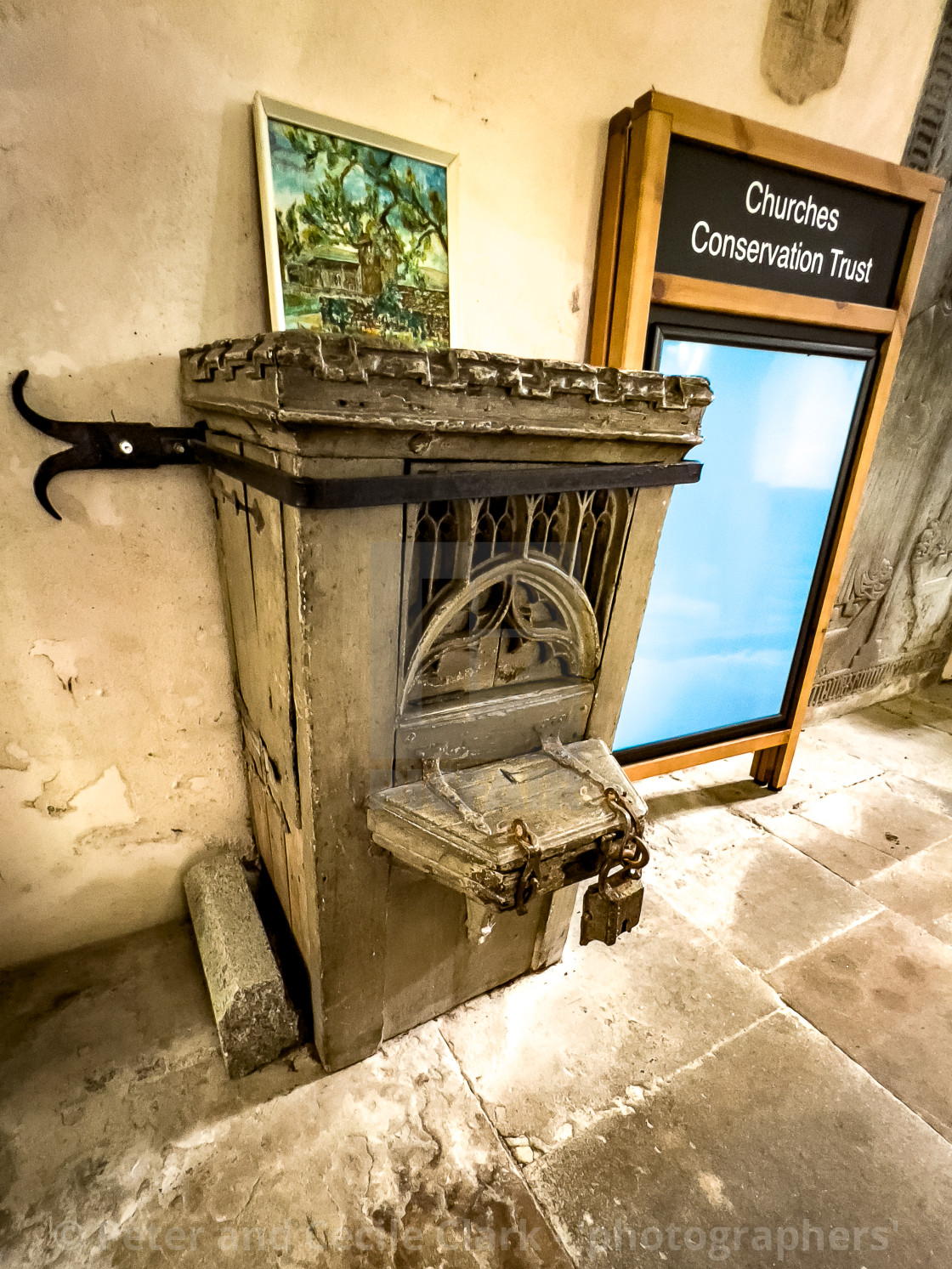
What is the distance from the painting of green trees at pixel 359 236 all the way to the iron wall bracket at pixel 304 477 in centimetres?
45

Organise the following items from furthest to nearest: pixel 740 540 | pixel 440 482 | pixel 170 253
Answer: pixel 740 540
pixel 170 253
pixel 440 482

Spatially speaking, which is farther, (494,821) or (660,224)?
(660,224)

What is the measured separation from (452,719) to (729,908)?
1710 mm

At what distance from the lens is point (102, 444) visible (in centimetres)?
151

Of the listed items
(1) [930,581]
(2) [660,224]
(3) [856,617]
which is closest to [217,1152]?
(2) [660,224]

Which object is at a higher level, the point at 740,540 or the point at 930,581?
the point at 740,540

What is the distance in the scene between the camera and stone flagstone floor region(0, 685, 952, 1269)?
1.44 metres

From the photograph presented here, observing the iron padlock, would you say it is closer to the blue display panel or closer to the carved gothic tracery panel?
the carved gothic tracery panel

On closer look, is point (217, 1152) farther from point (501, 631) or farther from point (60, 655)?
point (501, 631)

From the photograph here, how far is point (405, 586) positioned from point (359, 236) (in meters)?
0.97

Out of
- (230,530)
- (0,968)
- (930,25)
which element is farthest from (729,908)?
(930,25)

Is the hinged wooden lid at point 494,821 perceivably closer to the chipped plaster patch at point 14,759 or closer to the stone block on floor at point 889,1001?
the chipped plaster patch at point 14,759

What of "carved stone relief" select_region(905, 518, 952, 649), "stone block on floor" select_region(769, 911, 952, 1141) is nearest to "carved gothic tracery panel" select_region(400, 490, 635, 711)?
"stone block on floor" select_region(769, 911, 952, 1141)

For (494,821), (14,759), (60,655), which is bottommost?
(14,759)
